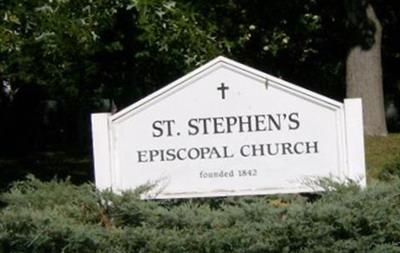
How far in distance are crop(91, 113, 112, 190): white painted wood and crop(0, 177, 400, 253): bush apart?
336mm

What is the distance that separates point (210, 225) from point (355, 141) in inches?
47.1

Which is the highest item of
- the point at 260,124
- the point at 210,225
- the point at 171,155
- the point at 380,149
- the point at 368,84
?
the point at 368,84

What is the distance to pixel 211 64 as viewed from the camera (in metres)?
7.13

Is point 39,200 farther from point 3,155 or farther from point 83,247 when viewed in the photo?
point 3,155

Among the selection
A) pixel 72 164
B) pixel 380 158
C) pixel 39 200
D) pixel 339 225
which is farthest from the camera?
pixel 72 164

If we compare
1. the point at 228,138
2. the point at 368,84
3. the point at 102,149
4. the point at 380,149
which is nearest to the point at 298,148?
the point at 228,138

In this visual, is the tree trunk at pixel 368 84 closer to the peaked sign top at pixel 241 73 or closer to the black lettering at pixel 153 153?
the peaked sign top at pixel 241 73

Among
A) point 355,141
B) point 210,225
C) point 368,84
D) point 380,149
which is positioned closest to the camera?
point 210,225

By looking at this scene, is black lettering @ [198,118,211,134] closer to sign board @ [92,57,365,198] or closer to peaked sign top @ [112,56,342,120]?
sign board @ [92,57,365,198]

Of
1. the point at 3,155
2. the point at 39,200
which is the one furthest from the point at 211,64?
the point at 3,155

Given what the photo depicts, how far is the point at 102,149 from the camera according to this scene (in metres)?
7.13

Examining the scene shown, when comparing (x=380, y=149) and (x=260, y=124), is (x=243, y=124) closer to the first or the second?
(x=260, y=124)

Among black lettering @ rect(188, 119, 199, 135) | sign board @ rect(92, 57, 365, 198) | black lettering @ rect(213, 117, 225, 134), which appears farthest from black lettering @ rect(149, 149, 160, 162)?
black lettering @ rect(213, 117, 225, 134)

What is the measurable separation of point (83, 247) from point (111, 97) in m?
9.43
